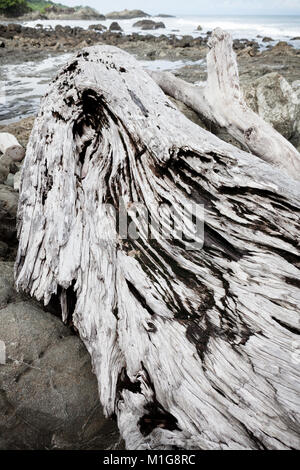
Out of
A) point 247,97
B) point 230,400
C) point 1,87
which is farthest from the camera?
point 1,87

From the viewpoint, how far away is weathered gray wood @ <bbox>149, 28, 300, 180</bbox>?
3.17 meters

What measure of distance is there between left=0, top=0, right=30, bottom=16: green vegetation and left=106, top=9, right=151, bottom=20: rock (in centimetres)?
2105

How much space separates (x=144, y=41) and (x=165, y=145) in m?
24.2

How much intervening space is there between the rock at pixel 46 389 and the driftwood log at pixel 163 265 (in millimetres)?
121

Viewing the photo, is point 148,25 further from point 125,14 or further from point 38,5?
point 38,5

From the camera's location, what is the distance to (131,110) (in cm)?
227

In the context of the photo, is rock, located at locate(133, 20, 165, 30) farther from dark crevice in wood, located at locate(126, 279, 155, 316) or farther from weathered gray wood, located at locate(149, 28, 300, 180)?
dark crevice in wood, located at locate(126, 279, 155, 316)

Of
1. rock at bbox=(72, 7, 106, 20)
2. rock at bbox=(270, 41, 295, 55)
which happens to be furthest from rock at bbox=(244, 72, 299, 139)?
rock at bbox=(72, 7, 106, 20)

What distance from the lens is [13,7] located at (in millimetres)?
43438
